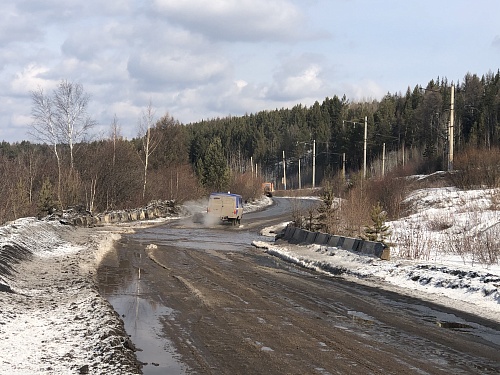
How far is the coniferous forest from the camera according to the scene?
41.0 m

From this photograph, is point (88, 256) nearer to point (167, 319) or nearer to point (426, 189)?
point (167, 319)

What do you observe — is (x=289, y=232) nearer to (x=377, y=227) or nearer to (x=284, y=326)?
(x=377, y=227)


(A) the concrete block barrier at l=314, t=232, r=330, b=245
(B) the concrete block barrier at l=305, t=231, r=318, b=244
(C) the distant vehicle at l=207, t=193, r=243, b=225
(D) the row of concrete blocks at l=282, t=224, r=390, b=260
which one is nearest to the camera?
(D) the row of concrete blocks at l=282, t=224, r=390, b=260

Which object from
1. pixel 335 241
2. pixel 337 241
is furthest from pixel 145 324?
pixel 335 241

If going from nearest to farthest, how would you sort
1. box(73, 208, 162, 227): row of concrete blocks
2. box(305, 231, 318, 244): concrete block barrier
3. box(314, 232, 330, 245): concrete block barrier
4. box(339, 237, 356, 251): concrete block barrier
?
box(339, 237, 356, 251): concrete block barrier < box(314, 232, 330, 245): concrete block barrier < box(305, 231, 318, 244): concrete block barrier < box(73, 208, 162, 227): row of concrete blocks

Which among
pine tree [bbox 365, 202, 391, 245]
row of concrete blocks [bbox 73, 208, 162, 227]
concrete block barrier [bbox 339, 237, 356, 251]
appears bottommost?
row of concrete blocks [bbox 73, 208, 162, 227]

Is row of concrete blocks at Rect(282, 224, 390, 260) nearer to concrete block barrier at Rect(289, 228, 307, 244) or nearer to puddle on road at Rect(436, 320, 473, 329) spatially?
concrete block barrier at Rect(289, 228, 307, 244)

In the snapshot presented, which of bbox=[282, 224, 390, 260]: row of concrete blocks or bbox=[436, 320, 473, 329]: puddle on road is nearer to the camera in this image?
bbox=[436, 320, 473, 329]: puddle on road

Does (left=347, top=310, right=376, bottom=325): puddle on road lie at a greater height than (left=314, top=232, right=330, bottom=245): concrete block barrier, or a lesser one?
lesser

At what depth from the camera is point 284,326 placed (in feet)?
30.2

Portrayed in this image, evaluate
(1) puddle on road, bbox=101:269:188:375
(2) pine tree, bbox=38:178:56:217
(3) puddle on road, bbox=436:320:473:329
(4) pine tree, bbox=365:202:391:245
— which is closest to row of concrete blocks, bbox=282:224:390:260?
(4) pine tree, bbox=365:202:391:245

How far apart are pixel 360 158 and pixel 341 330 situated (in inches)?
4591

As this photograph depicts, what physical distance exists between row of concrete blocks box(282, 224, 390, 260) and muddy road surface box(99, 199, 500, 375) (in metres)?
2.73

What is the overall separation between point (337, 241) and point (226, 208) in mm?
22400
